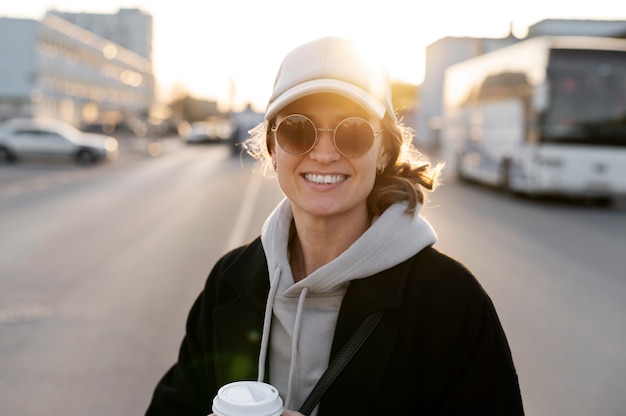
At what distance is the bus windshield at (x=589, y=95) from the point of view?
16.1 meters

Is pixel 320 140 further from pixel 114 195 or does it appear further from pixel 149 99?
pixel 149 99

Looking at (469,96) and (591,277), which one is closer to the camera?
(591,277)

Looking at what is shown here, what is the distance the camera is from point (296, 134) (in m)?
2.19

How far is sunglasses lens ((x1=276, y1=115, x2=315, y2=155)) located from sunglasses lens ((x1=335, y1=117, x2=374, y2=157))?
0.26ft

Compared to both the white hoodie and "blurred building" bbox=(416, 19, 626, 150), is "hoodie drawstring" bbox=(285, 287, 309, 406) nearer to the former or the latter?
the white hoodie

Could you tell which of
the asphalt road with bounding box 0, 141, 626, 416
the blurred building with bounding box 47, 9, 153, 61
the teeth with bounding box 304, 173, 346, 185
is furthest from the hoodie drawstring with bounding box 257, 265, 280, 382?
the blurred building with bounding box 47, 9, 153, 61

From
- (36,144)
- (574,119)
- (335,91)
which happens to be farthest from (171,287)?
(36,144)

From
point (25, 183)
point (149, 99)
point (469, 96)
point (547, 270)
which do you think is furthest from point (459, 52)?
point (149, 99)

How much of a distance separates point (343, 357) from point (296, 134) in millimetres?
634

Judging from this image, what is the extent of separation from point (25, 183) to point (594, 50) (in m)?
15.7

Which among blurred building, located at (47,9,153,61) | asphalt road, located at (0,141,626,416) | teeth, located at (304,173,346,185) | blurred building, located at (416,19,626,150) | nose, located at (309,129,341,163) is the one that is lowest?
asphalt road, located at (0,141,626,416)

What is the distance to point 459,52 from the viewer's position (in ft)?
184

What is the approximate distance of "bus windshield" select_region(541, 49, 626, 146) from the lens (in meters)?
16.1

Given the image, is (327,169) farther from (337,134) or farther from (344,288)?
(344,288)
